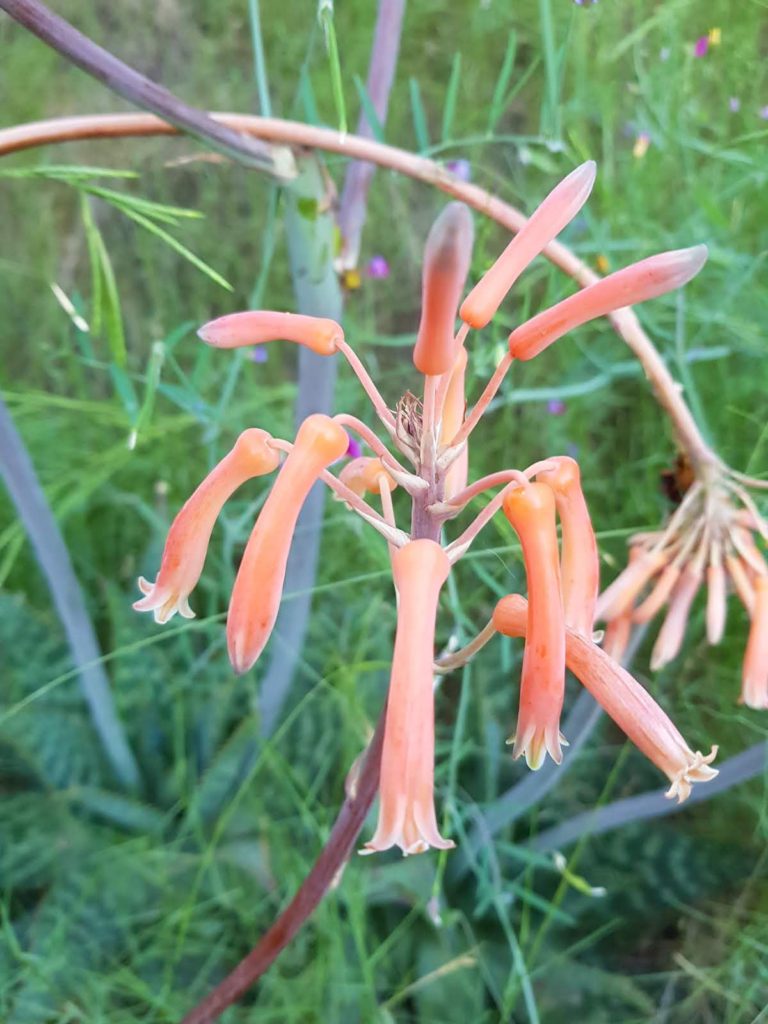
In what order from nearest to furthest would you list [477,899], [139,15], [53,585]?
[53,585]
[477,899]
[139,15]

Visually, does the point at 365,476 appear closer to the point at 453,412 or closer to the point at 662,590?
the point at 453,412

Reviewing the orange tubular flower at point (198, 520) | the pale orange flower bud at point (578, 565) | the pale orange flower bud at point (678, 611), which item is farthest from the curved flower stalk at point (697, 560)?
the orange tubular flower at point (198, 520)

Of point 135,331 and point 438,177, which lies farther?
point 135,331

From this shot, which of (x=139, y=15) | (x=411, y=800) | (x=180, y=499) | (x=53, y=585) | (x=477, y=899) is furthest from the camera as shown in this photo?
(x=139, y=15)

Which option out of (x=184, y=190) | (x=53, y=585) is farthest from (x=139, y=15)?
(x=53, y=585)

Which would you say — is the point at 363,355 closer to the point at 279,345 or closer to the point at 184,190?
the point at 279,345
